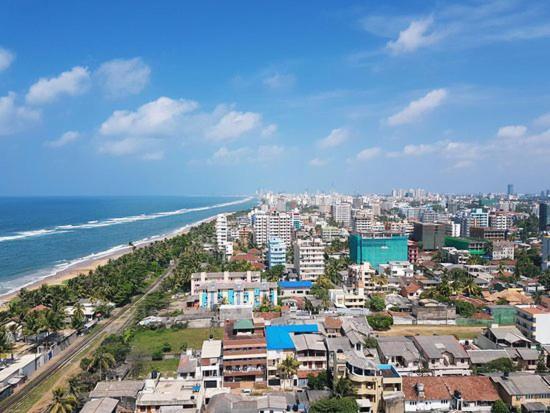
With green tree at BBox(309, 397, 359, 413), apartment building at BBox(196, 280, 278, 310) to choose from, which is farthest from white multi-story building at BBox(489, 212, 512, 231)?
green tree at BBox(309, 397, 359, 413)

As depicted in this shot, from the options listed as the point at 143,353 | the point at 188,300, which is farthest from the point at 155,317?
the point at 143,353

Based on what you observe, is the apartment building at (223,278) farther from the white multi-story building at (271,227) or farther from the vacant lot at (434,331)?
the white multi-story building at (271,227)

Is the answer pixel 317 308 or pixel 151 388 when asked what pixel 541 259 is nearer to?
pixel 317 308

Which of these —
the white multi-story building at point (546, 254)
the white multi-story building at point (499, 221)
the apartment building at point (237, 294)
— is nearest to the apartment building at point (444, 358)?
the apartment building at point (237, 294)

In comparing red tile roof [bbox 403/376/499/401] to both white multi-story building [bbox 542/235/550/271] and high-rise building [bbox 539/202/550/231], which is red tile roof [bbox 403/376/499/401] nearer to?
white multi-story building [bbox 542/235/550/271]

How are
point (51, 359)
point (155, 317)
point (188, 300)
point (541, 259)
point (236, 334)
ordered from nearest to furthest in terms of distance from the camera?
point (236, 334), point (51, 359), point (155, 317), point (188, 300), point (541, 259)
